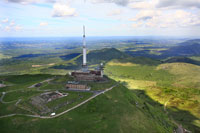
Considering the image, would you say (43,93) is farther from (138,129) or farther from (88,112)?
(138,129)

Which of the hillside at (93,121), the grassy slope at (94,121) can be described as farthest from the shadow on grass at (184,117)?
the grassy slope at (94,121)

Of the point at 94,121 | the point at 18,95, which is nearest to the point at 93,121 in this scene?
the point at 94,121

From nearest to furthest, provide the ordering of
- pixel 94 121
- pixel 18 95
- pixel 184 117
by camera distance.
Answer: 1. pixel 94 121
2. pixel 18 95
3. pixel 184 117

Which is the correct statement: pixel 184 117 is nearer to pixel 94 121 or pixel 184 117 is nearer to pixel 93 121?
pixel 94 121

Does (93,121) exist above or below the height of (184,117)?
above

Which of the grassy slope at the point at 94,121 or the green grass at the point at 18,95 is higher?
the green grass at the point at 18,95

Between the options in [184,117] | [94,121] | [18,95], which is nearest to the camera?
[94,121]

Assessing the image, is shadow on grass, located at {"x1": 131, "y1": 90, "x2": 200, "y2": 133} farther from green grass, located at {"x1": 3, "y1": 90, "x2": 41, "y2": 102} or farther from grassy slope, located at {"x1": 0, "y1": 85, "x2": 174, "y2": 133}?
green grass, located at {"x1": 3, "y1": 90, "x2": 41, "y2": 102}

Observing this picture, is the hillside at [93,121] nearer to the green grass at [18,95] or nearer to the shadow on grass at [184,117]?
the green grass at [18,95]

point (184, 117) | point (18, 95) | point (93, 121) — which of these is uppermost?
point (18, 95)

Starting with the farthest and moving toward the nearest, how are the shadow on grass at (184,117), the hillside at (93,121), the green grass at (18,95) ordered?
the shadow on grass at (184,117) → the green grass at (18,95) → the hillside at (93,121)

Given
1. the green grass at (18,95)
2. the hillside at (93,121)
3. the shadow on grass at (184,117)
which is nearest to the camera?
the hillside at (93,121)
